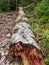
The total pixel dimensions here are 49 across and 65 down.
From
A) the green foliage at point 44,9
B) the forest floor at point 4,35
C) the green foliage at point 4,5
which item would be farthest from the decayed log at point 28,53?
the green foliage at point 4,5

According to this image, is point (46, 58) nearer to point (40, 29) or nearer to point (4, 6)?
point (40, 29)

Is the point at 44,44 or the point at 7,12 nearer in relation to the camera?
the point at 44,44

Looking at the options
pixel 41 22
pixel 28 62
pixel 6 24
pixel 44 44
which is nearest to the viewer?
pixel 28 62

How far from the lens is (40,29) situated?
26.3ft

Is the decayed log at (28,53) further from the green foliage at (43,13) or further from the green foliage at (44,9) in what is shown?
the green foliage at (44,9)

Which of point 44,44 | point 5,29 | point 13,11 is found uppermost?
point 44,44

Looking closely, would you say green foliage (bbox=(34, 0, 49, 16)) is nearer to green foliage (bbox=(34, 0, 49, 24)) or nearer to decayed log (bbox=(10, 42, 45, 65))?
green foliage (bbox=(34, 0, 49, 24))

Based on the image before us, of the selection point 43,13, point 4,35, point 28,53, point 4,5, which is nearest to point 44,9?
point 43,13

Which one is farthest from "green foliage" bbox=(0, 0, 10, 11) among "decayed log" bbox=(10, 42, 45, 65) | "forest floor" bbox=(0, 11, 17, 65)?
"decayed log" bbox=(10, 42, 45, 65)

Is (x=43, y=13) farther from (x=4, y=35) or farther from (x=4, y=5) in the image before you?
(x=4, y=5)

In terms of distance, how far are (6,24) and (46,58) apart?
4.82m

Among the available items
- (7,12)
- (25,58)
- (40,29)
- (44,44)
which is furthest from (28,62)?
(7,12)

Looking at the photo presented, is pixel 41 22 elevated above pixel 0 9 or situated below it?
above

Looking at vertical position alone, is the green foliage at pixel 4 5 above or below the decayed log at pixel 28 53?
below
